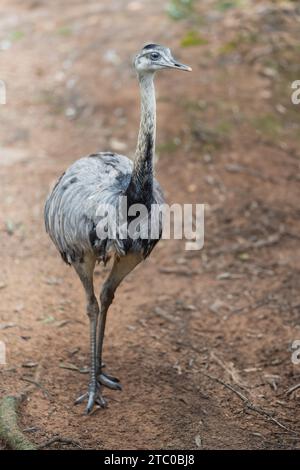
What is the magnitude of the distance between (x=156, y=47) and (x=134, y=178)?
89cm

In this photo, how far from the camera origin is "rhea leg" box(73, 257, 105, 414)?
525 centimetres

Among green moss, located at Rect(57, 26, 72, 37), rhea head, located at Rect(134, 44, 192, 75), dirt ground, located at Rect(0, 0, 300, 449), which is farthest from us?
green moss, located at Rect(57, 26, 72, 37)

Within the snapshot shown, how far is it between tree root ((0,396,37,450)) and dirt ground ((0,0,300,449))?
87mm

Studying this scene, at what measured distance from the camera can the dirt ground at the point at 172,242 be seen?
5.24 m

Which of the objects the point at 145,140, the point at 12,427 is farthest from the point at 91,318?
the point at 145,140

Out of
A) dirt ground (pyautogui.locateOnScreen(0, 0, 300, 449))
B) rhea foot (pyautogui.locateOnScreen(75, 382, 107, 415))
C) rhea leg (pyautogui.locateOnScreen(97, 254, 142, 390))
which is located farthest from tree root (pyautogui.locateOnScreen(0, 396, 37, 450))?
rhea leg (pyautogui.locateOnScreen(97, 254, 142, 390))

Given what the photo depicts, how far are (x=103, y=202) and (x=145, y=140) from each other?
52cm

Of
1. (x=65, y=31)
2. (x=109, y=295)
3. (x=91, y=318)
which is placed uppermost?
(x=65, y=31)

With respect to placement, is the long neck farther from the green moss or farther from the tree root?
the green moss

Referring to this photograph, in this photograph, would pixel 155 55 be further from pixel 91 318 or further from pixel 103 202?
pixel 91 318

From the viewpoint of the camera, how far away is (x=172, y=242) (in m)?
7.77

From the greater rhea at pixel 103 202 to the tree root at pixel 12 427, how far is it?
553 millimetres

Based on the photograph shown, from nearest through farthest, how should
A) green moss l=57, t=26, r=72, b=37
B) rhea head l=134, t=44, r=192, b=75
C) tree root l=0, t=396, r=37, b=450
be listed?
tree root l=0, t=396, r=37, b=450, rhea head l=134, t=44, r=192, b=75, green moss l=57, t=26, r=72, b=37
